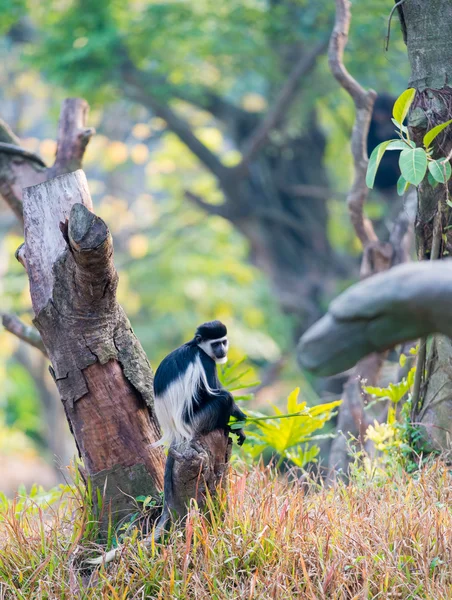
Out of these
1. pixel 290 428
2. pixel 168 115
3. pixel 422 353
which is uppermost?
pixel 168 115

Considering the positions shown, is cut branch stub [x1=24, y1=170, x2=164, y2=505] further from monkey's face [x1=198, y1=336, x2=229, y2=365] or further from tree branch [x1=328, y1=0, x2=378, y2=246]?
tree branch [x1=328, y1=0, x2=378, y2=246]

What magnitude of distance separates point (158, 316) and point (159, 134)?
272 cm

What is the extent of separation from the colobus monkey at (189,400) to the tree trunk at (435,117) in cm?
87

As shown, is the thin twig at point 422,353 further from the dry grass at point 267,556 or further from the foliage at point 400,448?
the dry grass at point 267,556

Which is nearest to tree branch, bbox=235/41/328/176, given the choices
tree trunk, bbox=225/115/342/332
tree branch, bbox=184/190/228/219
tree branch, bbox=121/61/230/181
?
tree branch, bbox=121/61/230/181

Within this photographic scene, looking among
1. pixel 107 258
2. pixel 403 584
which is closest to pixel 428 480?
pixel 403 584

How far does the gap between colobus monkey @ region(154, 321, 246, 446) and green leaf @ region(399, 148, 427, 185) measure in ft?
3.41

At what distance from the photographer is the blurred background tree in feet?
22.8

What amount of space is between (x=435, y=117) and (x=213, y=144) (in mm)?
9432

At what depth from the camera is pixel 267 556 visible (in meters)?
2.30

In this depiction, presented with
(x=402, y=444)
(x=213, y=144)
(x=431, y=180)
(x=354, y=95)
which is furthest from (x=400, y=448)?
(x=213, y=144)

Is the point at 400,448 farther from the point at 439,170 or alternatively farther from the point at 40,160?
the point at 40,160

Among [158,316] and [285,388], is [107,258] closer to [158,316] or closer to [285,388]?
[285,388]

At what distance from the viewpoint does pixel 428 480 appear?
8.77 ft
